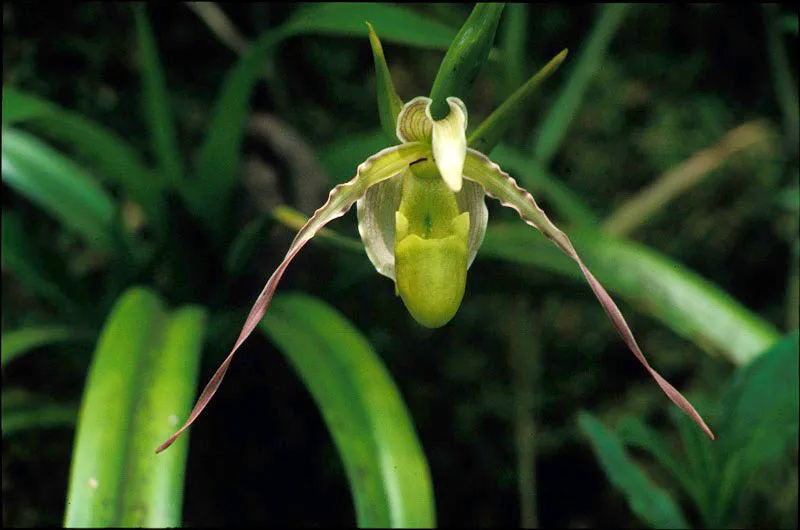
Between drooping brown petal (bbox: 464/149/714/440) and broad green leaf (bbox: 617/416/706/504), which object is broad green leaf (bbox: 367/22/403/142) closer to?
drooping brown petal (bbox: 464/149/714/440)

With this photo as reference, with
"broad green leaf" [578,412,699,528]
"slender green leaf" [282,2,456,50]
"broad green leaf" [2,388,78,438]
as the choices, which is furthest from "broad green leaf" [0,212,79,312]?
"broad green leaf" [578,412,699,528]

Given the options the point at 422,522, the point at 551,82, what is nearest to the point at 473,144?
the point at 422,522

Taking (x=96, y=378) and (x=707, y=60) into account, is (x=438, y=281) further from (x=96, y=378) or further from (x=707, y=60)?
(x=707, y=60)

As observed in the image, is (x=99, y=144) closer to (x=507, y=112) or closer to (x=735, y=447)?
(x=507, y=112)

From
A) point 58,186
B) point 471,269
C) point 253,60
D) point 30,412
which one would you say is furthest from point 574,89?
point 30,412

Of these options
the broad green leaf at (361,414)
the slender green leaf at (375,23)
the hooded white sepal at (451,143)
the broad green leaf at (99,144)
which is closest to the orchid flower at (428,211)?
the hooded white sepal at (451,143)

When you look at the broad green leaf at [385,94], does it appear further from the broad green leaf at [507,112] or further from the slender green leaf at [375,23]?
the slender green leaf at [375,23]
